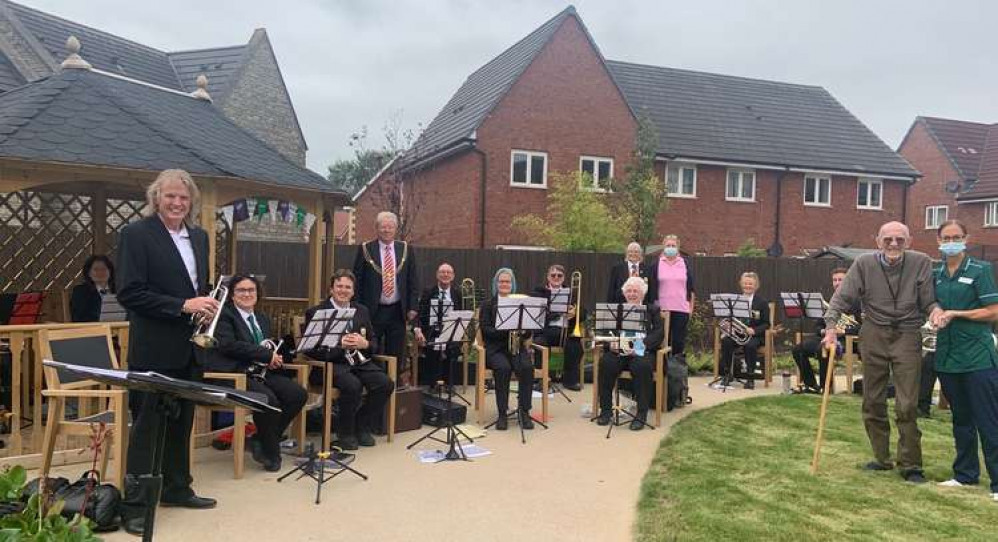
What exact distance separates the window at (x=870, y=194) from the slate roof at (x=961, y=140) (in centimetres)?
802

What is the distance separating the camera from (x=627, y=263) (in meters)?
9.09

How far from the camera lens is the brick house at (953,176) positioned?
27703mm

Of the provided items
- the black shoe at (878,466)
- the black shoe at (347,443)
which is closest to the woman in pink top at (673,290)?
the black shoe at (878,466)

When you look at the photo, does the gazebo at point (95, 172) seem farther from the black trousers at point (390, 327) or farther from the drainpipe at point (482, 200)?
the drainpipe at point (482, 200)

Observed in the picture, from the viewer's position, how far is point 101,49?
61.9 feet

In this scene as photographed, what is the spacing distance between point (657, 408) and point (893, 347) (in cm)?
242

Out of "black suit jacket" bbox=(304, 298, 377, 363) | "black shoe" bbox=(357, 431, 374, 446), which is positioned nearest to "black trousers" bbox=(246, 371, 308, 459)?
"black suit jacket" bbox=(304, 298, 377, 363)

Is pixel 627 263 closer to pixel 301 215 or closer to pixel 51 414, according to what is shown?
pixel 301 215

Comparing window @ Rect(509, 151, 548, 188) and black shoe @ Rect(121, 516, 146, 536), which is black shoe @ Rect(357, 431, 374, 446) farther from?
window @ Rect(509, 151, 548, 188)

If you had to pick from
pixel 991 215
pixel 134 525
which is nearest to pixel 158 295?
pixel 134 525

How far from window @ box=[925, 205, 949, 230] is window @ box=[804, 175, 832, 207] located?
30.1 ft

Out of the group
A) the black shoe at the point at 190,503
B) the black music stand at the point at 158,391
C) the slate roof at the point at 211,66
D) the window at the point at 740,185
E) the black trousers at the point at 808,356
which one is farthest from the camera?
the window at the point at 740,185

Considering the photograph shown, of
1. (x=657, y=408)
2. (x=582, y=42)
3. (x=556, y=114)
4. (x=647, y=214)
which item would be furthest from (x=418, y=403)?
(x=582, y=42)

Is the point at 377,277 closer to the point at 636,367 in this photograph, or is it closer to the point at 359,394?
the point at 359,394
